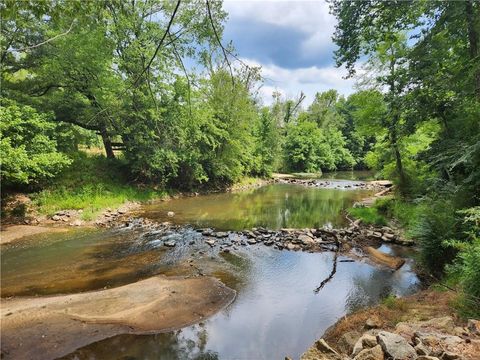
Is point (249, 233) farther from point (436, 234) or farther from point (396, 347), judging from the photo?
point (396, 347)

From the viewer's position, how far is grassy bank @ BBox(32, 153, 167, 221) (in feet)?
51.0

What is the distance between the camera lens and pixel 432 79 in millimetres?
10727

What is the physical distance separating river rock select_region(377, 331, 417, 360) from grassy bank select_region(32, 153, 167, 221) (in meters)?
14.2

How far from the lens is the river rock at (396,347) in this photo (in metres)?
4.03

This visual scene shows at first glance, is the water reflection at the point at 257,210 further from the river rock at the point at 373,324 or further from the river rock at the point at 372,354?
the river rock at the point at 372,354

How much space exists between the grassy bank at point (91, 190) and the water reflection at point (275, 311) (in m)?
9.98

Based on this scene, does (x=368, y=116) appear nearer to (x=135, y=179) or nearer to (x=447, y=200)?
(x=447, y=200)

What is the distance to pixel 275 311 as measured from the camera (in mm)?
7418

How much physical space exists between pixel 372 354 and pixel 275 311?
347 cm

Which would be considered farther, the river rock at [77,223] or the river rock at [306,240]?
the river rock at [77,223]

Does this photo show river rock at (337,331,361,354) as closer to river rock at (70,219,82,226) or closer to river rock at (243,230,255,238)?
river rock at (243,230,255,238)

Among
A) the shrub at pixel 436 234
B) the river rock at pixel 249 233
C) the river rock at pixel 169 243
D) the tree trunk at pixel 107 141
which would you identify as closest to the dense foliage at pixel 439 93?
the shrub at pixel 436 234

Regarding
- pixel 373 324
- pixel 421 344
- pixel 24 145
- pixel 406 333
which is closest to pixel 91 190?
pixel 24 145

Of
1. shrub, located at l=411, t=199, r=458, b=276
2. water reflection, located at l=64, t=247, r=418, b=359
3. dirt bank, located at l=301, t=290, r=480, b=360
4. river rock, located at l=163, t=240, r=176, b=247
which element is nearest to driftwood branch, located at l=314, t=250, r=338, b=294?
water reflection, located at l=64, t=247, r=418, b=359
